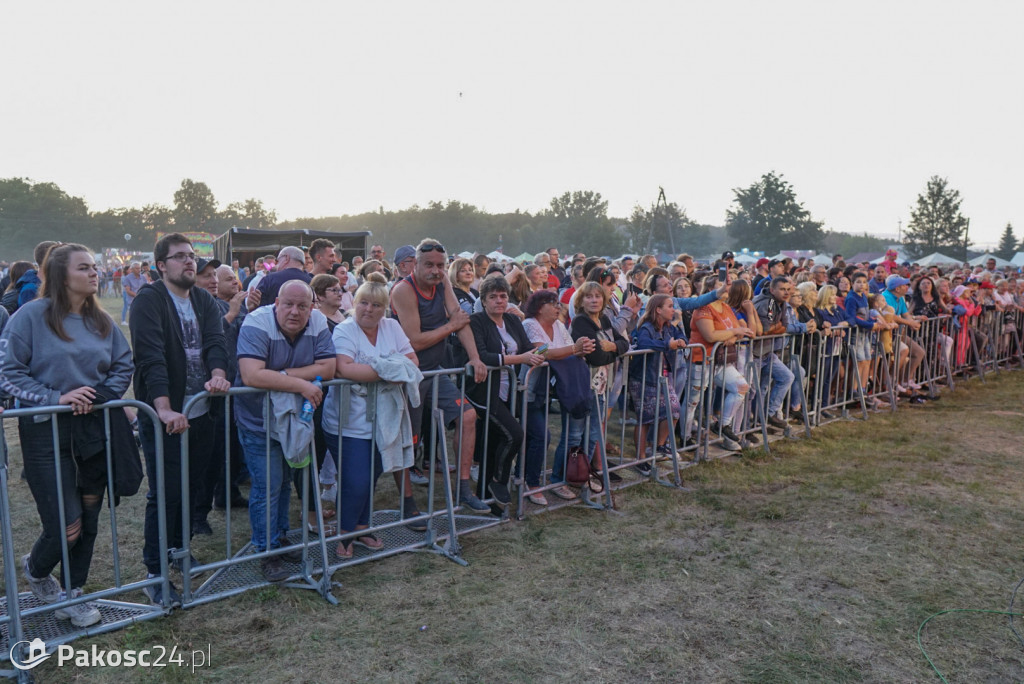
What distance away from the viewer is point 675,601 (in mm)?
4113

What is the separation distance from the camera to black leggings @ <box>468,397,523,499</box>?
531 cm

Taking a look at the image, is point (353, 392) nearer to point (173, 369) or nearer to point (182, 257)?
point (173, 369)

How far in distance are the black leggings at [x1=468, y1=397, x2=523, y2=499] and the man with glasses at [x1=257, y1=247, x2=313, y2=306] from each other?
176 cm

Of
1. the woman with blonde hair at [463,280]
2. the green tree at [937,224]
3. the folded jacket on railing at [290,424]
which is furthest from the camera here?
the green tree at [937,224]

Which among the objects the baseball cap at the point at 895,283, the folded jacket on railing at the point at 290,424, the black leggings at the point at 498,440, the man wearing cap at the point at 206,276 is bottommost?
the black leggings at the point at 498,440

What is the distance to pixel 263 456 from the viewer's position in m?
4.32

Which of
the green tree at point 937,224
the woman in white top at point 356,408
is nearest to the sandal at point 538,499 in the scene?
the woman in white top at point 356,408

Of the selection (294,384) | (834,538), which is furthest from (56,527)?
(834,538)

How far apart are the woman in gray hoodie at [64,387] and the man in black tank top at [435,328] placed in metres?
2.00

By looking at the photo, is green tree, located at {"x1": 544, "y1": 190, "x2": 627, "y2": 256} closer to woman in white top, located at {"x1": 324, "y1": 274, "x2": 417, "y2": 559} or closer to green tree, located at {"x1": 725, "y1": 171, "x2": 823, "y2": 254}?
green tree, located at {"x1": 725, "y1": 171, "x2": 823, "y2": 254}

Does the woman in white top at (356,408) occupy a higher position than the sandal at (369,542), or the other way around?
the woman in white top at (356,408)

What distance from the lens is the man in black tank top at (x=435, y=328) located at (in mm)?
5148

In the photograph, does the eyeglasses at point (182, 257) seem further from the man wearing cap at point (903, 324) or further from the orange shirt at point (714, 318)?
the man wearing cap at point (903, 324)

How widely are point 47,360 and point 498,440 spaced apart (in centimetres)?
310
